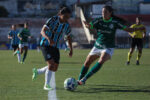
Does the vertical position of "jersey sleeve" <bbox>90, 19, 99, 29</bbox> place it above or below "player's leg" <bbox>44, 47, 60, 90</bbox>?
above

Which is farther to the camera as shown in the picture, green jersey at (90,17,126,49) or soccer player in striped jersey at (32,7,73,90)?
green jersey at (90,17,126,49)

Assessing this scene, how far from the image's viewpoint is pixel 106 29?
9234 millimetres

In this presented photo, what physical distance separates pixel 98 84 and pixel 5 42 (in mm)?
35241

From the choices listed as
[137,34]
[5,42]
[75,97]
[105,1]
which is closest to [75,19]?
[105,1]

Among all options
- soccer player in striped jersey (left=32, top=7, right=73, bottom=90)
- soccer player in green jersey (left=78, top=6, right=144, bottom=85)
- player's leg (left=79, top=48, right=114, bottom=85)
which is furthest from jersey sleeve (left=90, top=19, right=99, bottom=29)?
soccer player in striped jersey (left=32, top=7, right=73, bottom=90)

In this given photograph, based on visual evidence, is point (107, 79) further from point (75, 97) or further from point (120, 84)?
point (75, 97)

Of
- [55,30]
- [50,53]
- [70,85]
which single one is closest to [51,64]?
[50,53]

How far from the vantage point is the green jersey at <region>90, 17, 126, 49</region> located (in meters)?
9.18

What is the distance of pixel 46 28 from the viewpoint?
853 cm

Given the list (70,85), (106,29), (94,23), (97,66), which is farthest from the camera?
(94,23)

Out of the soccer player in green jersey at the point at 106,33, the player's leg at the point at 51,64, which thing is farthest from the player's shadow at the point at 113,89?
the player's leg at the point at 51,64

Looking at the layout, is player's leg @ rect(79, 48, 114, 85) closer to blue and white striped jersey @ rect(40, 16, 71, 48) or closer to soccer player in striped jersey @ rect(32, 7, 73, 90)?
soccer player in striped jersey @ rect(32, 7, 73, 90)

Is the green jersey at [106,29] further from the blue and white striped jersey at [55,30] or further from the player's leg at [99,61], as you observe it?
the blue and white striped jersey at [55,30]

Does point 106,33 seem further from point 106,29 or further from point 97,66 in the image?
point 97,66
